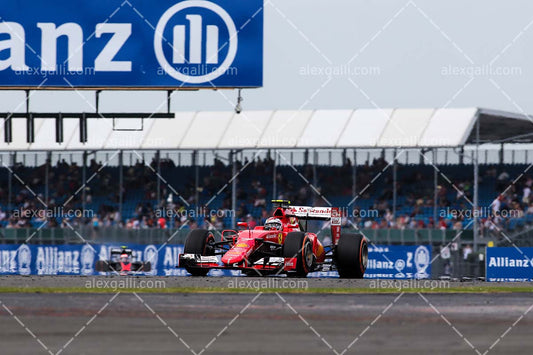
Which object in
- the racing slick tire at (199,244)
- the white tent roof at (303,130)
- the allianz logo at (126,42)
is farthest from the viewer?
the white tent roof at (303,130)

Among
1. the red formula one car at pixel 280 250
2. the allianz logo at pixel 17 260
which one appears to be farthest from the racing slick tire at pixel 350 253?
the allianz logo at pixel 17 260

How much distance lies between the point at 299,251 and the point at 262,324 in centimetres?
1076

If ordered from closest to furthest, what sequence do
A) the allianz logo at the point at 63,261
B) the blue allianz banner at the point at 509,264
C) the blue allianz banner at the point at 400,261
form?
the blue allianz banner at the point at 509,264 < the blue allianz banner at the point at 400,261 < the allianz logo at the point at 63,261

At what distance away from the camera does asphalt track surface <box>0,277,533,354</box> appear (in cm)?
1088

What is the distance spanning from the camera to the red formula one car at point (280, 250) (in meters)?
24.1

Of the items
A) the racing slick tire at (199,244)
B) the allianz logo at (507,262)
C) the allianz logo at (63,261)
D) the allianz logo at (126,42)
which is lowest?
the allianz logo at (63,261)

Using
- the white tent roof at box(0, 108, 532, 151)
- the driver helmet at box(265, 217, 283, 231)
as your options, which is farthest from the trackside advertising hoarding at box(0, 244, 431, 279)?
the white tent roof at box(0, 108, 532, 151)

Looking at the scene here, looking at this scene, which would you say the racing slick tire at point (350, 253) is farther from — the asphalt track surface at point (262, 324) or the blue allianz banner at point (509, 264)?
the asphalt track surface at point (262, 324)

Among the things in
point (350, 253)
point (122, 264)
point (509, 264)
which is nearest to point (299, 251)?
point (350, 253)

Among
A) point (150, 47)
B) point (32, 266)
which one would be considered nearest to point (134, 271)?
point (32, 266)

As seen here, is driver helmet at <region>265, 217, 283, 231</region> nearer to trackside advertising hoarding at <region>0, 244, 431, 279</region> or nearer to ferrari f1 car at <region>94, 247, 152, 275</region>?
trackside advertising hoarding at <region>0, 244, 431, 279</region>

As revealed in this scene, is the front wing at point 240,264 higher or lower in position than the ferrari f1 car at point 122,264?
higher

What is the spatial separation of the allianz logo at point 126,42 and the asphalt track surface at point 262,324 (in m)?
15.3

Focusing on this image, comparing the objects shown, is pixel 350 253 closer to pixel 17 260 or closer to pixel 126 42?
pixel 126 42
